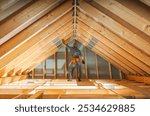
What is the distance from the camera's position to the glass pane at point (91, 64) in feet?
26.1

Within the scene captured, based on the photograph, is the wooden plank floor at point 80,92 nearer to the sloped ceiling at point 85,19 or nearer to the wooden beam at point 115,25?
the sloped ceiling at point 85,19

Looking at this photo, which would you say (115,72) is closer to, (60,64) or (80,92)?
(60,64)

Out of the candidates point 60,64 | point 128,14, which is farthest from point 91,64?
point 128,14

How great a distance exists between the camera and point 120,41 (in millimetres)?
4223

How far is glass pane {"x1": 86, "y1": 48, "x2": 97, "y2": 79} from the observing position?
7949mm

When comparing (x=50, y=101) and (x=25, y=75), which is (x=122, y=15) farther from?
(x=25, y=75)

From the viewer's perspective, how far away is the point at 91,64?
7996 millimetres

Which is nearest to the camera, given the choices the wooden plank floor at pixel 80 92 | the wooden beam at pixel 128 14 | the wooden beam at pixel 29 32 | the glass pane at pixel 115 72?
the wooden beam at pixel 128 14

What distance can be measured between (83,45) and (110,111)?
20.2 feet

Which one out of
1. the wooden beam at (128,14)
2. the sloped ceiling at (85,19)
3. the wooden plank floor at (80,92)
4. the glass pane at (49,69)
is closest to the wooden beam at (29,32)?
the sloped ceiling at (85,19)

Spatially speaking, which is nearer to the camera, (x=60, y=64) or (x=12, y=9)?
(x=12, y=9)

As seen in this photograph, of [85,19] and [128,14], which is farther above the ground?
[85,19]

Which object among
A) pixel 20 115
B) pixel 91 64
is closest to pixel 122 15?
pixel 20 115

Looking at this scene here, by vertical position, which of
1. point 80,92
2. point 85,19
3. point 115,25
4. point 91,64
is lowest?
point 80,92
